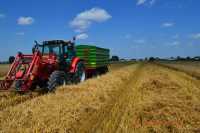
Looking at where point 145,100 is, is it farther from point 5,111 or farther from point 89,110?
point 5,111

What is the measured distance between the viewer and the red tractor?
1264 cm

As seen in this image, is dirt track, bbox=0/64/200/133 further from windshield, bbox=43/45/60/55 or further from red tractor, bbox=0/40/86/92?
windshield, bbox=43/45/60/55

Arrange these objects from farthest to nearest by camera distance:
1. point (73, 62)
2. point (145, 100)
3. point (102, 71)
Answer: point (102, 71) < point (73, 62) < point (145, 100)

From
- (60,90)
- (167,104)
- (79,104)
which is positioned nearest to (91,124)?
(79,104)

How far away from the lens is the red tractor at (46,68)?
1264 cm

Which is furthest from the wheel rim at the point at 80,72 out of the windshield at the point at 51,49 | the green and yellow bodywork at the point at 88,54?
the green and yellow bodywork at the point at 88,54

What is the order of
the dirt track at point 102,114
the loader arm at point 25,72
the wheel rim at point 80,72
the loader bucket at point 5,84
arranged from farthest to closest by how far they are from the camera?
the wheel rim at point 80,72 < the loader bucket at point 5,84 < the loader arm at point 25,72 < the dirt track at point 102,114

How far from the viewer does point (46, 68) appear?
45.3 ft

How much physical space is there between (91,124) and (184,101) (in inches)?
168

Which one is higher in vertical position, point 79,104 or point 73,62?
point 73,62

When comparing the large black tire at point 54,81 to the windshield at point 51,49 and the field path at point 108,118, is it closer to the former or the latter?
the windshield at point 51,49

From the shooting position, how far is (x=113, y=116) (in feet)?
28.5

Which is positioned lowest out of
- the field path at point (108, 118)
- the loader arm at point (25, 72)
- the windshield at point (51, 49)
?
the field path at point (108, 118)

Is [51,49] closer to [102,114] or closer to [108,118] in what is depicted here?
[102,114]
